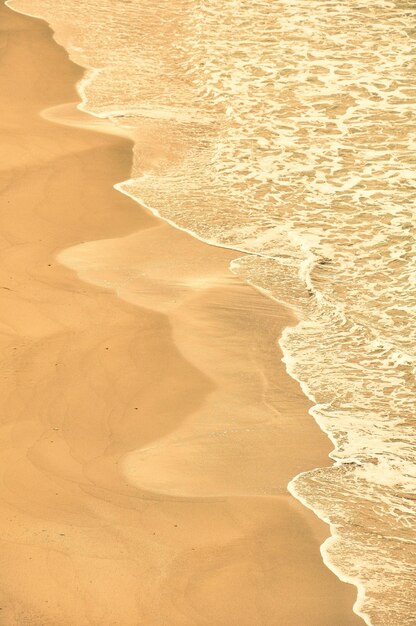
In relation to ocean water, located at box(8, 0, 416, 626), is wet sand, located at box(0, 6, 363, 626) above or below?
below

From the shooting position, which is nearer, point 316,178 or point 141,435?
point 141,435

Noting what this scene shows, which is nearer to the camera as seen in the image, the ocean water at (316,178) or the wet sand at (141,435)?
the wet sand at (141,435)

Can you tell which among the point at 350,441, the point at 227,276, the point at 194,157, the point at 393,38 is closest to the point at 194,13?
the point at 393,38

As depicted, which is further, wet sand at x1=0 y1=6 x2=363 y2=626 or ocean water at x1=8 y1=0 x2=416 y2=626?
ocean water at x1=8 y1=0 x2=416 y2=626

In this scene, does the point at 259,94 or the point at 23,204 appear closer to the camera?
the point at 23,204

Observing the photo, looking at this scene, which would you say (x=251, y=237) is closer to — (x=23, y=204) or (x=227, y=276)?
(x=227, y=276)
